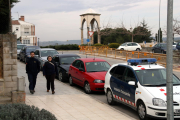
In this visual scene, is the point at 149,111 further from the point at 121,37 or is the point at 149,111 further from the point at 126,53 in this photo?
the point at 121,37

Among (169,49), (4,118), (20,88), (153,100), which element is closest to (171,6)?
(169,49)

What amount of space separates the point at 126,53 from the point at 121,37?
1682 inches

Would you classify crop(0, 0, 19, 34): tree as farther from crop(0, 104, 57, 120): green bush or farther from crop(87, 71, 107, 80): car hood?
crop(0, 104, 57, 120): green bush

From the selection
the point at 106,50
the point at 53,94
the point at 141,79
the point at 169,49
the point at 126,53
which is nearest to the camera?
the point at 169,49

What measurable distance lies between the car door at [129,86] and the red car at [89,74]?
9.31ft

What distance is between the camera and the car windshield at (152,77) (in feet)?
27.1

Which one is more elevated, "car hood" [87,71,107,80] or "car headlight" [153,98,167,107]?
"car hood" [87,71,107,80]

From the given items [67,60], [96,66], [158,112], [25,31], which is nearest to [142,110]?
[158,112]

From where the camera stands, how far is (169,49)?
17.3ft

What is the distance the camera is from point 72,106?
30.7ft

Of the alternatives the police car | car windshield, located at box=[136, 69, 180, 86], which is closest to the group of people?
the police car

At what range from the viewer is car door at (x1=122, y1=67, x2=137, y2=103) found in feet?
27.5

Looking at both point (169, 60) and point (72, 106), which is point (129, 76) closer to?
point (72, 106)

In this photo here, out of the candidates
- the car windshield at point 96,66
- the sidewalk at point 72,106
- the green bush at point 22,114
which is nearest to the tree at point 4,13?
the car windshield at point 96,66
